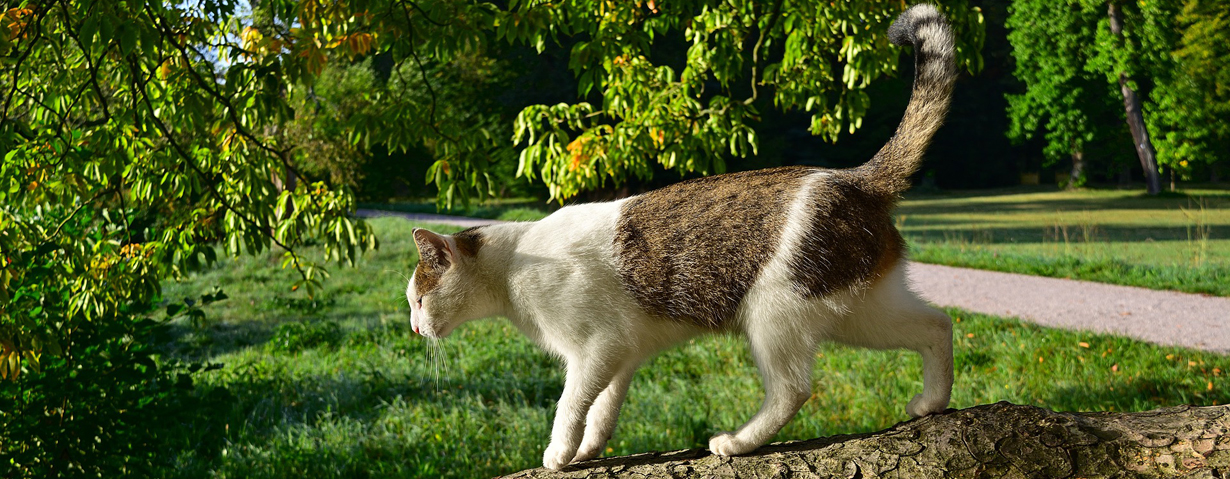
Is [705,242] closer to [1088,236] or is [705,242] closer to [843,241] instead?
[843,241]

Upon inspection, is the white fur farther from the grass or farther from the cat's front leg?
the grass

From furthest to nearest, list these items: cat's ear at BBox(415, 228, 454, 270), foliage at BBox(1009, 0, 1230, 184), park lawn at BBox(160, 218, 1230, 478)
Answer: foliage at BBox(1009, 0, 1230, 184), park lawn at BBox(160, 218, 1230, 478), cat's ear at BBox(415, 228, 454, 270)

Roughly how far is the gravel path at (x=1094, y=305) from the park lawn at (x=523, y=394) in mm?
744

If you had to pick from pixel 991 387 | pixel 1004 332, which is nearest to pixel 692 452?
pixel 991 387

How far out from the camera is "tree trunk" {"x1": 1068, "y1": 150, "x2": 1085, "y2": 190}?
3381cm

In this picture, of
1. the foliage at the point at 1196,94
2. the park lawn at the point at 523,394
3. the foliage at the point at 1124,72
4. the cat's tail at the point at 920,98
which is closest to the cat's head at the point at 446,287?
the cat's tail at the point at 920,98

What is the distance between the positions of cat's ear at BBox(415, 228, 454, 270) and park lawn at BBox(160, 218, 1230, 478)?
187cm

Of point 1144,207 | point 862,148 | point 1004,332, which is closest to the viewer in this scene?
point 1004,332

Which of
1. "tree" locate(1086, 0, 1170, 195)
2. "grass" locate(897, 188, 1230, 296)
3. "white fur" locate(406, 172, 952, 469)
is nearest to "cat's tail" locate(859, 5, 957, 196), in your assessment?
"white fur" locate(406, 172, 952, 469)

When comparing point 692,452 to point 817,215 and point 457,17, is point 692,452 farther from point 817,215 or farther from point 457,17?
point 457,17

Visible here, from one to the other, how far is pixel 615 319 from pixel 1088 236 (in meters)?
15.8

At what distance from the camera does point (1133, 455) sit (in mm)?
2107

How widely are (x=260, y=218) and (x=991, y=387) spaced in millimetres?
4738

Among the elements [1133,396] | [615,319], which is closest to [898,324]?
[615,319]
